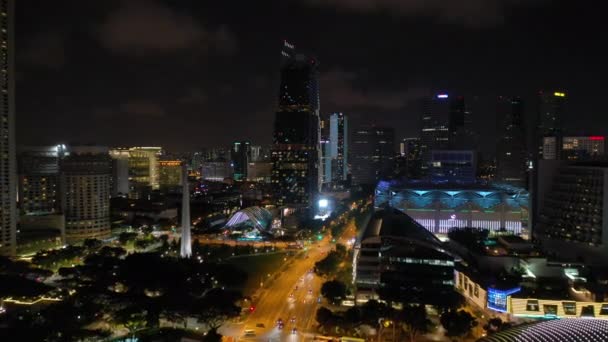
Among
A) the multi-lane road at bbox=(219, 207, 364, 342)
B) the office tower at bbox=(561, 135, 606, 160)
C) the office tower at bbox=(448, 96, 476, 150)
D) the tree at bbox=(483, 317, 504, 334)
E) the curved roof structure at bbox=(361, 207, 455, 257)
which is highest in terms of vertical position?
the office tower at bbox=(448, 96, 476, 150)

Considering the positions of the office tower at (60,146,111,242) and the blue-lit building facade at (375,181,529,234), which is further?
the blue-lit building facade at (375,181,529,234)

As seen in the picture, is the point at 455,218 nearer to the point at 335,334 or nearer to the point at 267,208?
the point at 267,208

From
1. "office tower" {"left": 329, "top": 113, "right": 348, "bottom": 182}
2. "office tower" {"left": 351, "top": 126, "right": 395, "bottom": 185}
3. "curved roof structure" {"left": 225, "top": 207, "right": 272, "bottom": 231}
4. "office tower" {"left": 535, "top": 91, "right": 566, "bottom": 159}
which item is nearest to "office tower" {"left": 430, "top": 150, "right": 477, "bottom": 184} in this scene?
"office tower" {"left": 535, "top": 91, "right": 566, "bottom": 159}

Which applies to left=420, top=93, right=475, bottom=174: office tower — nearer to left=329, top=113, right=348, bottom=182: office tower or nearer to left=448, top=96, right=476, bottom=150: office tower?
left=448, top=96, right=476, bottom=150: office tower

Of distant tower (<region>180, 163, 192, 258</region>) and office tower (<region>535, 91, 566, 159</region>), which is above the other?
office tower (<region>535, 91, 566, 159</region>)

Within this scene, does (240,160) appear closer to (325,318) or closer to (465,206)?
(465,206)
